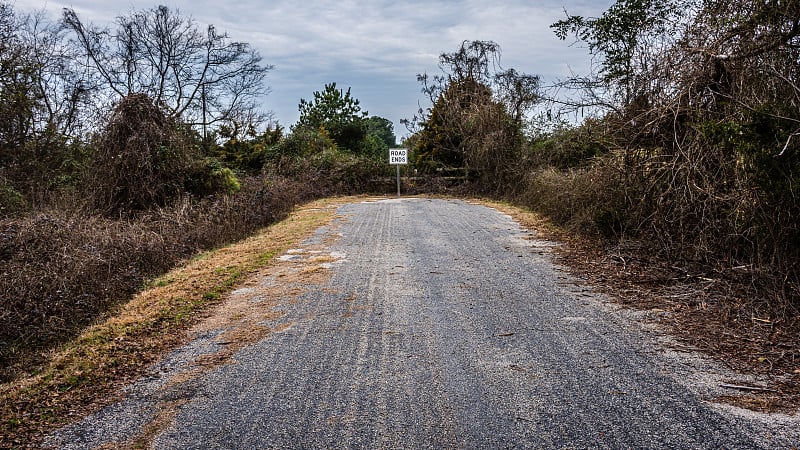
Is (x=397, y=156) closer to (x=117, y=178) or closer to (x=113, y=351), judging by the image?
(x=117, y=178)

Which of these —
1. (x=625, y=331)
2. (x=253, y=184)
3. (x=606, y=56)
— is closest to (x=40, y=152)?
(x=253, y=184)

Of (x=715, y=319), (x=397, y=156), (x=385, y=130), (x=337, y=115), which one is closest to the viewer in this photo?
(x=715, y=319)

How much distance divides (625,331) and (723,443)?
1.91 m

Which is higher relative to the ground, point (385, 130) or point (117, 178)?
point (385, 130)

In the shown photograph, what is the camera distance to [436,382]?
144 inches

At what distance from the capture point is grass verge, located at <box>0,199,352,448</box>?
11.0 feet

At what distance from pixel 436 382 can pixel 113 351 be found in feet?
9.18

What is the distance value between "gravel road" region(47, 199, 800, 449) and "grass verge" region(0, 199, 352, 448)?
233 millimetres

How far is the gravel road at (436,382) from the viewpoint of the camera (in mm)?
2961

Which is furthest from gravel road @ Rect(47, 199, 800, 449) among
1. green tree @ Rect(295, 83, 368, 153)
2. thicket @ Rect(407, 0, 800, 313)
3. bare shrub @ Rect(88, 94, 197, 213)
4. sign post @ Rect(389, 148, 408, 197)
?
green tree @ Rect(295, 83, 368, 153)

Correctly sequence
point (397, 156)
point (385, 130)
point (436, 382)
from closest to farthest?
point (436, 382) → point (397, 156) → point (385, 130)

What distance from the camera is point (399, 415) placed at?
3.18 m

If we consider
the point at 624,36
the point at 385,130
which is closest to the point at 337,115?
the point at 624,36

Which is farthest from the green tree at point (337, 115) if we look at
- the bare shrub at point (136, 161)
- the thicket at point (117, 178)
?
the bare shrub at point (136, 161)
